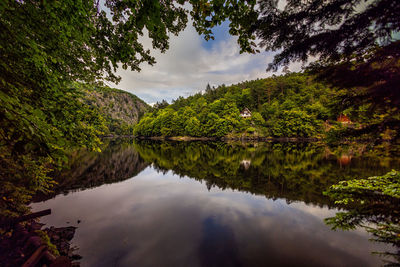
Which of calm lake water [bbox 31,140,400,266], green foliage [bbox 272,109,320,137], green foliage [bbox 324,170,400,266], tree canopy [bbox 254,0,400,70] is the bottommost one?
calm lake water [bbox 31,140,400,266]

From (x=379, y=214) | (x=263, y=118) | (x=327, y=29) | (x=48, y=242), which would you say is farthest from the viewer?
(x=263, y=118)

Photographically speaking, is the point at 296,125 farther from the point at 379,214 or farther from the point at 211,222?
the point at 211,222

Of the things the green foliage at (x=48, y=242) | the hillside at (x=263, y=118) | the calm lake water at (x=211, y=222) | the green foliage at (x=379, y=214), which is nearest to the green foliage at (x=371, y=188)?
the green foliage at (x=379, y=214)

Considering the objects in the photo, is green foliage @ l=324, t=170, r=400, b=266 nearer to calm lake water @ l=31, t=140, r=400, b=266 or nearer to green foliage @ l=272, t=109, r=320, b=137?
calm lake water @ l=31, t=140, r=400, b=266

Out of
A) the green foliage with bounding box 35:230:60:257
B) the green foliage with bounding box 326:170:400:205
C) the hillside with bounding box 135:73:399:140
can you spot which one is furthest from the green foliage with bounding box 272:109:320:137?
the green foliage with bounding box 35:230:60:257

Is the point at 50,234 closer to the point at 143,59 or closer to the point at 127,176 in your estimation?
the point at 143,59

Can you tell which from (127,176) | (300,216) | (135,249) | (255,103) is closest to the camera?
(135,249)

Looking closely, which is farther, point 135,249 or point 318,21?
point 135,249

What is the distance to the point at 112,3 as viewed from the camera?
13.3 feet

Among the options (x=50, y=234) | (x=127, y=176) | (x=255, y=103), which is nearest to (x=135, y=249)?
(x=50, y=234)

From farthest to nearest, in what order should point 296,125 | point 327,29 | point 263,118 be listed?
1. point 263,118
2. point 296,125
3. point 327,29

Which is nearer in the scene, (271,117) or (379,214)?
(379,214)

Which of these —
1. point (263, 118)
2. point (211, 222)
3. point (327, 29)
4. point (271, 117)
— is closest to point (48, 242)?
point (211, 222)

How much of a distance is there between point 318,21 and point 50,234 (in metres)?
9.45
